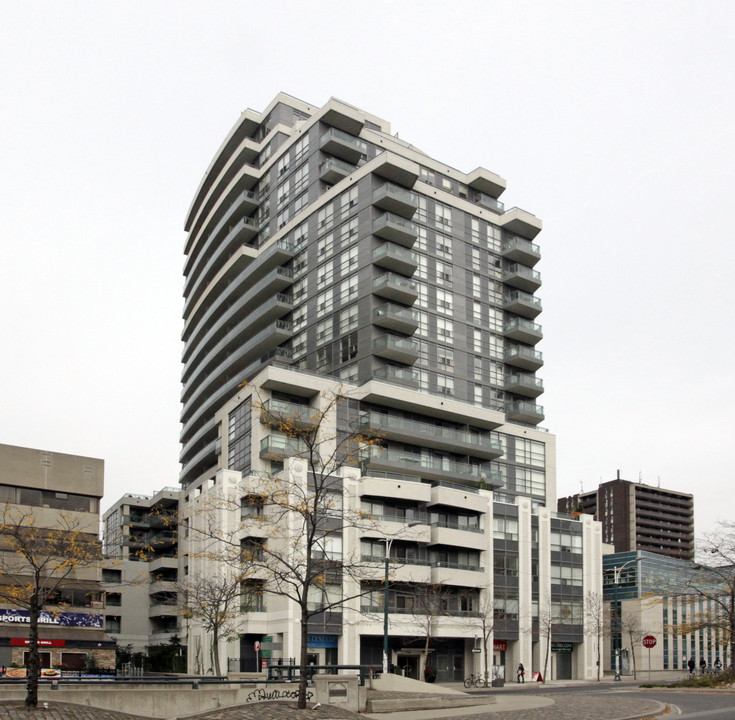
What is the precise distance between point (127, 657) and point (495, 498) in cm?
4234

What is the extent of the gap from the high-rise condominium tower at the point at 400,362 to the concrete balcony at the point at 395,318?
15cm

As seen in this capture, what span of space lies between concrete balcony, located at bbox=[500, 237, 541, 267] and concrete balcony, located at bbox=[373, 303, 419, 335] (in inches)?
788

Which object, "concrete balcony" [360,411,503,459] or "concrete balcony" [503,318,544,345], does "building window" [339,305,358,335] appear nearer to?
"concrete balcony" [360,411,503,459]

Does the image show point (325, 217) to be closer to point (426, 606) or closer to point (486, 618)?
point (426, 606)

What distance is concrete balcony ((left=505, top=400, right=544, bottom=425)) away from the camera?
9144cm

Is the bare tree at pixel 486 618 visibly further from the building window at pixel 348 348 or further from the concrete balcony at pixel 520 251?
the concrete balcony at pixel 520 251

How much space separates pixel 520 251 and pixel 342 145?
23.5 metres

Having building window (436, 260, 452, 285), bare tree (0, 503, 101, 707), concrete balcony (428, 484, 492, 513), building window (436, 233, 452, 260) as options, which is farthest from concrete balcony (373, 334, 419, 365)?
bare tree (0, 503, 101, 707)

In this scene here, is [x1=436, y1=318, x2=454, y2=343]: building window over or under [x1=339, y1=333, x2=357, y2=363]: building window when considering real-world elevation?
over

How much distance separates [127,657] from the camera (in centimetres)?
9094

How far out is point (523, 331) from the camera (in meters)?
92.6

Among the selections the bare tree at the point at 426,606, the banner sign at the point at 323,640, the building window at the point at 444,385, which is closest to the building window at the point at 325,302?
the building window at the point at 444,385

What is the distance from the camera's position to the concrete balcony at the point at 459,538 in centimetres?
7325

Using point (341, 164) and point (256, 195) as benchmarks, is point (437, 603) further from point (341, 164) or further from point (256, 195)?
point (256, 195)
